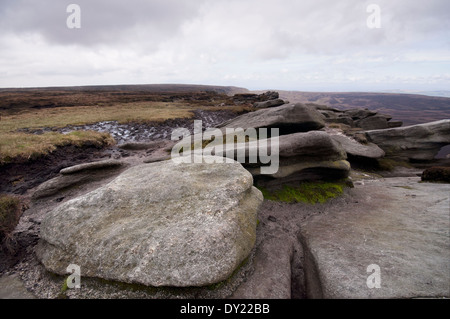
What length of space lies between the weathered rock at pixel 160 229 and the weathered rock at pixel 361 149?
1626cm

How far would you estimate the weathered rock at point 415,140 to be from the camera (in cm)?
2275

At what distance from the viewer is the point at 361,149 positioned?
2277 centimetres

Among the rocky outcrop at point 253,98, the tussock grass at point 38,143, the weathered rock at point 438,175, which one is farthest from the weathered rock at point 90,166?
the rocky outcrop at point 253,98

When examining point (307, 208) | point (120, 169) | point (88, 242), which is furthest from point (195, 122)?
point (88, 242)

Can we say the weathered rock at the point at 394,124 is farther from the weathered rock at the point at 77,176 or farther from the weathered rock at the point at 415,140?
the weathered rock at the point at 77,176

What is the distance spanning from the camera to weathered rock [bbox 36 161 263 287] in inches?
268

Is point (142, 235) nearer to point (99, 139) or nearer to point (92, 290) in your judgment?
point (92, 290)

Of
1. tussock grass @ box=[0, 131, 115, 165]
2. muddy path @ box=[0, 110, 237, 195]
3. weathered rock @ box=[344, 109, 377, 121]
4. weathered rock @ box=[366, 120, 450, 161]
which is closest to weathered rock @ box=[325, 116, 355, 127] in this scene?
weathered rock @ box=[344, 109, 377, 121]

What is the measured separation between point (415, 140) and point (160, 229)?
28.2 metres

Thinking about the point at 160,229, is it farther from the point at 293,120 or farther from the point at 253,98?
the point at 253,98

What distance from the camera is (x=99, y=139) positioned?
26219 mm

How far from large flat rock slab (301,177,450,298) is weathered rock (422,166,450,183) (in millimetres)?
3035

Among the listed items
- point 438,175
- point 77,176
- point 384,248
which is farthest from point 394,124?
point 77,176

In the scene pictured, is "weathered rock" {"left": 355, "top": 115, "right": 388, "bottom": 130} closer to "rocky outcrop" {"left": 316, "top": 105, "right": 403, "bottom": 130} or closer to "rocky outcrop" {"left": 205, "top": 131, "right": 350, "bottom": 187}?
"rocky outcrop" {"left": 316, "top": 105, "right": 403, "bottom": 130}
